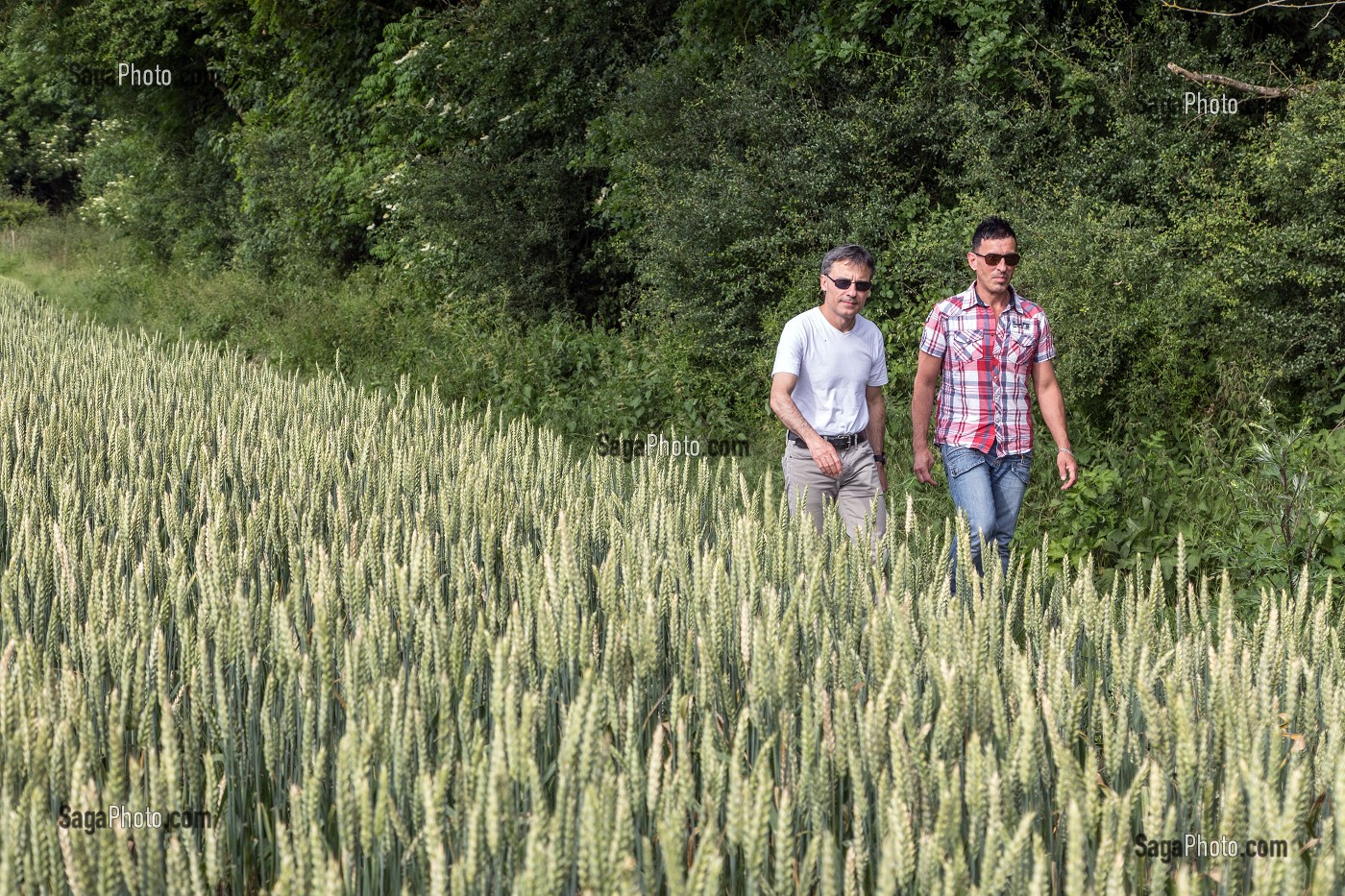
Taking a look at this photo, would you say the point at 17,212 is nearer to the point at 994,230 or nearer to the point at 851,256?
the point at 851,256

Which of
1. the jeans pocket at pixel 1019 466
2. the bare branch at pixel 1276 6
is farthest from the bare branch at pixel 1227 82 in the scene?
the jeans pocket at pixel 1019 466

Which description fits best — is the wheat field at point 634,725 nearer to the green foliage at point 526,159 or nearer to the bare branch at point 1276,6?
the bare branch at point 1276,6

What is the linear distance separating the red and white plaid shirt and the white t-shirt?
0.30 meters

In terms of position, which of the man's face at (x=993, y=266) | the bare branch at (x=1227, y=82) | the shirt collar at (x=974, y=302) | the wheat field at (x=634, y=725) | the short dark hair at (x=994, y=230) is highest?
the bare branch at (x=1227, y=82)

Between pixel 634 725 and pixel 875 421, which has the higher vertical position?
pixel 875 421

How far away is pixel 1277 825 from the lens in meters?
1.71

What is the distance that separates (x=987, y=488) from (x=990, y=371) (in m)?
0.40

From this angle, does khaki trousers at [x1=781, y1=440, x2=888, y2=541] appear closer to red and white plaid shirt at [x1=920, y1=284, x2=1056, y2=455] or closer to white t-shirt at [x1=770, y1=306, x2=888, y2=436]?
white t-shirt at [x1=770, y1=306, x2=888, y2=436]

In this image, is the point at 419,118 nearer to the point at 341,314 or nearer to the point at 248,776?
the point at 341,314

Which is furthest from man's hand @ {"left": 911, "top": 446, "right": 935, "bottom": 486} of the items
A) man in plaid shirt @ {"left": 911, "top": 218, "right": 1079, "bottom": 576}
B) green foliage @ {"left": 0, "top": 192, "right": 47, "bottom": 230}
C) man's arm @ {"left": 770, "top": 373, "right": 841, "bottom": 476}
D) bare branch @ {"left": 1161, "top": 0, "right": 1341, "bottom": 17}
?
green foliage @ {"left": 0, "top": 192, "right": 47, "bottom": 230}

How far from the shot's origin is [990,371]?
4.74 m

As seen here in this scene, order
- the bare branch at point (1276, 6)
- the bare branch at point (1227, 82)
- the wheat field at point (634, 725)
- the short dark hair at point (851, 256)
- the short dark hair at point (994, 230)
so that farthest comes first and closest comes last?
the bare branch at point (1227, 82) < the bare branch at point (1276, 6) < the short dark hair at point (851, 256) < the short dark hair at point (994, 230) < the wheat field at point (634, 725)

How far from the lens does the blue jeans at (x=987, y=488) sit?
4.73 m

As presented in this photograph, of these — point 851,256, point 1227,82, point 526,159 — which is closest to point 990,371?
point 851,256
